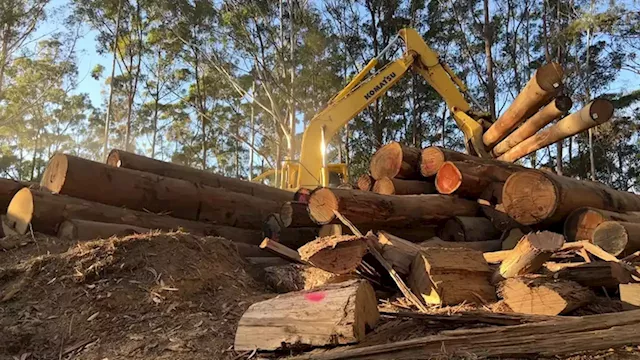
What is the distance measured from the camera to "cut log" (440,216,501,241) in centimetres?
595

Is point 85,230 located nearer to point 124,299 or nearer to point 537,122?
point 124,299

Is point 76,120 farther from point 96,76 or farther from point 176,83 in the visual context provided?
point 176,83

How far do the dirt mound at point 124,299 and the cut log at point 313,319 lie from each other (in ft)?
0.83

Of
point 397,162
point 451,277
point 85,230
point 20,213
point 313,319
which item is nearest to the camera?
point 313,319

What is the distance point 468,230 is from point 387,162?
5.52 feet

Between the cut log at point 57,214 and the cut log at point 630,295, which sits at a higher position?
the cut log at point 57,214

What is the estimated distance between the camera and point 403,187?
6727 millimetres

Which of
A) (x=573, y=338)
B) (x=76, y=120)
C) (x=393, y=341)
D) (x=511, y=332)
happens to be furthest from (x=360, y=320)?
(x=76, y=120)

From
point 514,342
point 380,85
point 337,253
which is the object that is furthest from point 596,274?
point 380,85

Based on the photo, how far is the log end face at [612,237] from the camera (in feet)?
15.3

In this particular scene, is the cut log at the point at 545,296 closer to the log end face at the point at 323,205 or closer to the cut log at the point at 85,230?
the log end face at the point at 323,205

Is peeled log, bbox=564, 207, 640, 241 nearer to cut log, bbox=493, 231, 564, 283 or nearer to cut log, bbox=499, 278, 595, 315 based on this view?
cut log, bbox=493, 231, 564, 283

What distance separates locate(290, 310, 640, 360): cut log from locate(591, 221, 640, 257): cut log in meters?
2.20

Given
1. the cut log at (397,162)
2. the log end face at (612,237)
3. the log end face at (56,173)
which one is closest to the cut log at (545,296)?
the log end face at (612,237)
